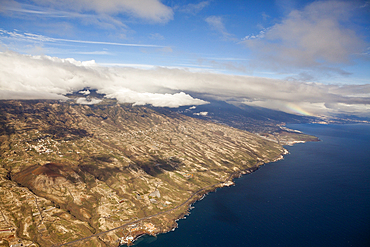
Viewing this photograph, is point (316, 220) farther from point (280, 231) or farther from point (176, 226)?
point (176, 226)

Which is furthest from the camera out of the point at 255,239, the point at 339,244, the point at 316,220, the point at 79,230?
the point at 316,220

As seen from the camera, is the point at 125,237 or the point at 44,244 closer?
the point at 44,244

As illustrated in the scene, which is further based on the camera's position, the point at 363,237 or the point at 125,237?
the point at 125,237

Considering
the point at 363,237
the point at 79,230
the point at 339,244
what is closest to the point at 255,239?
the point at 339,244

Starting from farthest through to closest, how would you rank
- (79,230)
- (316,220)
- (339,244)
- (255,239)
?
(316,220) → (79,230) → (255,239) → (339,244)

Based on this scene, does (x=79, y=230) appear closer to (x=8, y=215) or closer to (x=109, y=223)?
(x=109, y=223)

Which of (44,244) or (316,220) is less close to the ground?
(316,220)

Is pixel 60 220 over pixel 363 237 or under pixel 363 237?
under

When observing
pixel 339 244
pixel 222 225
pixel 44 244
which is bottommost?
pixel 44 244

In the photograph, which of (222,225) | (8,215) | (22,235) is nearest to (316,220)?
(222,225)

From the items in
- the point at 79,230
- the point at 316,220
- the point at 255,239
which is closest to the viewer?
the point at 255,239
